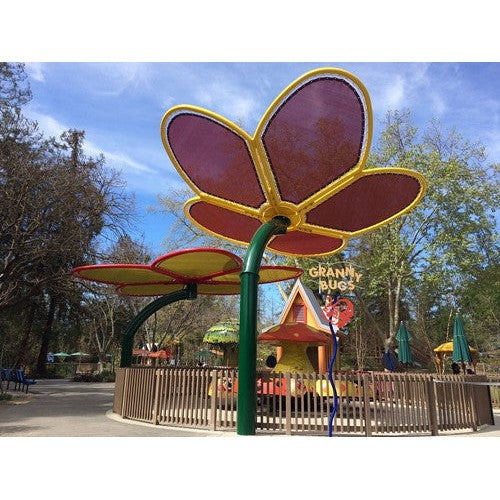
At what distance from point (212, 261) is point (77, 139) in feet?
74.4

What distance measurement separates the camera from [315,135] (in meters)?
8.19

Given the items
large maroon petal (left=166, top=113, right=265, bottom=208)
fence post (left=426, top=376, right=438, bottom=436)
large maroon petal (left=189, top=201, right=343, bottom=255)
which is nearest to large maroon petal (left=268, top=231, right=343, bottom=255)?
large maroon petal (left=189, top=201, right=343, bottom=255)

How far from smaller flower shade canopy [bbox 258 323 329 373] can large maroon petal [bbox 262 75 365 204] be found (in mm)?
5367

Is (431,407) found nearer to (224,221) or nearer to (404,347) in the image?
(224,221)

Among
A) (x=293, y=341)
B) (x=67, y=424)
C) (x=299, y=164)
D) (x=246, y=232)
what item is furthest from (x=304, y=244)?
(x=67, y=424)

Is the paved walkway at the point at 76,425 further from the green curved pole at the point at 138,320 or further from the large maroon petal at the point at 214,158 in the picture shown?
the large maroon petal at the point at 214,158

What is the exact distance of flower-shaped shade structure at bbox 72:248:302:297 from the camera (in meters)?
10.4

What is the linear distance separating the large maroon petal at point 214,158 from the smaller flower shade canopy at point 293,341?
4792 mm

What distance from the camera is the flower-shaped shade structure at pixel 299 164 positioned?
305 inches

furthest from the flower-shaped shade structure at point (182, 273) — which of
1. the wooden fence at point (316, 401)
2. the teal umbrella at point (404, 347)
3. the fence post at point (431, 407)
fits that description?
the teal umbrella at point (404, 347)

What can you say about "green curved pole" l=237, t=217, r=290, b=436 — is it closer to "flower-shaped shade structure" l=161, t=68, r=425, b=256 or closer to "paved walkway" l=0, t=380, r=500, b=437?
"paved walkway" l=0, t=380, r=500, b=437

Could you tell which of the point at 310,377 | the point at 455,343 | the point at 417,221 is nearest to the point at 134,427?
the point at 310,377

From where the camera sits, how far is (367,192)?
998 cm

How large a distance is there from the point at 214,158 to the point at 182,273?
4.34m
